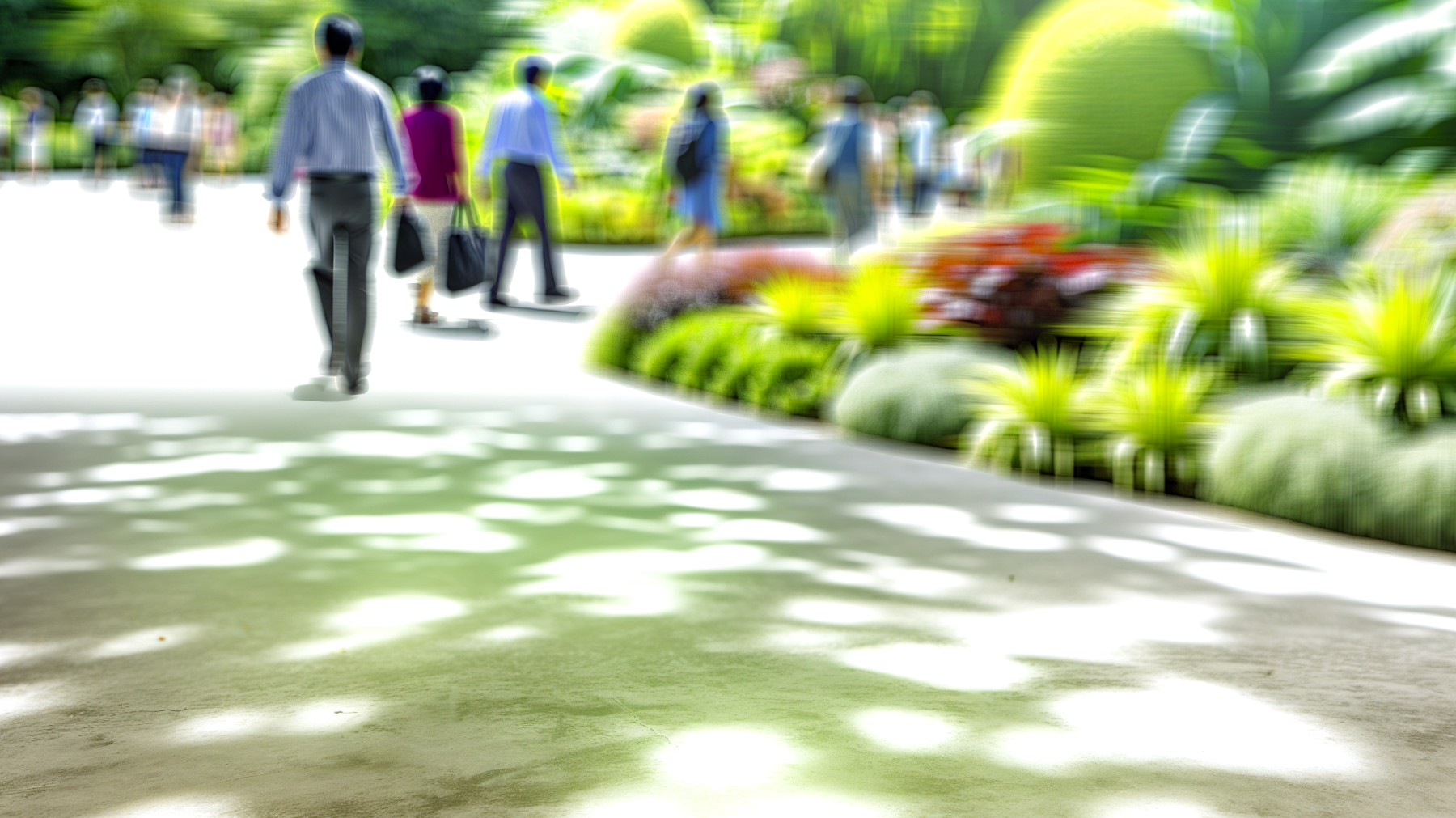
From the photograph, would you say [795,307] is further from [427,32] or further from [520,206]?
[427,32]

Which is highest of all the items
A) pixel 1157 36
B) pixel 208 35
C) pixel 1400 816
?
pixel 208 35

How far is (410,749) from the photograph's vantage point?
3641 mm

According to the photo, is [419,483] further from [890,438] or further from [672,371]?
[672,371]

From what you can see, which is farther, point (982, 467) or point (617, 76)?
point (617, 76)

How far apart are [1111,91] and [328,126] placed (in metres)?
7.41

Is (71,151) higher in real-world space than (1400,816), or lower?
higher

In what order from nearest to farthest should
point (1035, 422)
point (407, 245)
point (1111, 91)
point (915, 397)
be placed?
point (1035, 422)
point (915, 397)
point (407, 245)
point (1111, 91)

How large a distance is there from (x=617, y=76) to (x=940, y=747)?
979 inches

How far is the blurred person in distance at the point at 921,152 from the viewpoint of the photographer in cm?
2412

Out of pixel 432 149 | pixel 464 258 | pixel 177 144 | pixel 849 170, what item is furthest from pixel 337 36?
pixel 177 144

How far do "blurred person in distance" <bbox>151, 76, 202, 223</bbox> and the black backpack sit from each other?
7950 mm

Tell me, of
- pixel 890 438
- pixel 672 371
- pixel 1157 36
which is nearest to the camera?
pixel 890 438

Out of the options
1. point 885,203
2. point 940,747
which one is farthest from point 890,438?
point 885,203

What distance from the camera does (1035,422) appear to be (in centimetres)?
770
